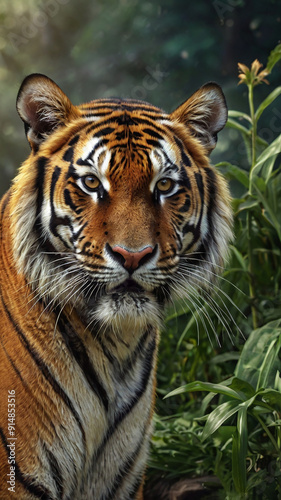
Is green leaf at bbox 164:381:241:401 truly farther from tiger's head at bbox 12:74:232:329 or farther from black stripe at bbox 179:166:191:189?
black stripe at bbox 179:166:191:189

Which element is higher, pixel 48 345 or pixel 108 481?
pixel 48 345

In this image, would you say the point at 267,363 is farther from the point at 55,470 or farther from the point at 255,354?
the point at 55,470

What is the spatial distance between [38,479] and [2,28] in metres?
4.12

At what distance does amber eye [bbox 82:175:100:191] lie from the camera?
1.61 metres

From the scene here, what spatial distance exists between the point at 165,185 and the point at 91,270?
0.98 feet

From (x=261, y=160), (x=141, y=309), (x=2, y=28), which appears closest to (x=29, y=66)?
(x=2, y=28)

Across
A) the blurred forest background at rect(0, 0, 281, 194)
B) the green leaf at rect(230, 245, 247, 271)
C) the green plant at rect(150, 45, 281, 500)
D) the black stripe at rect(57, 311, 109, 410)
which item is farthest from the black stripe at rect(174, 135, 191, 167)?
the blurred forest background at rect(0, 0, 281, 194)

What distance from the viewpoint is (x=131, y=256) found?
1464 mm

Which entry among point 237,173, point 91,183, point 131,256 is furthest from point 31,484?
point 237,173

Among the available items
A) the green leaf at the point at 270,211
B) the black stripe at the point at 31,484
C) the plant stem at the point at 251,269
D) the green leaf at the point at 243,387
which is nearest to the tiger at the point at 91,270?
the black stripe at the point at 31,484

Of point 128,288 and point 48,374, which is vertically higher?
point 128,288

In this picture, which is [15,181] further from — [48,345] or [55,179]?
[48,345]

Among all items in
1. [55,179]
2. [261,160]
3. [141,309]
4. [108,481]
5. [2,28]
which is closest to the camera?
[141,309]

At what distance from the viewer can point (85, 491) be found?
5.78ft
